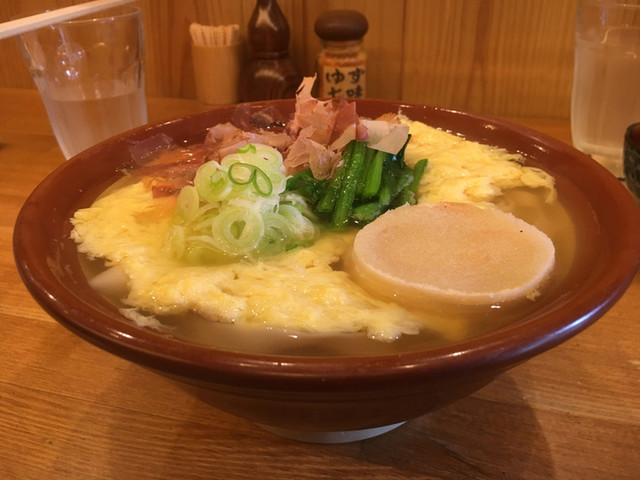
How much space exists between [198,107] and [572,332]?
209 cm

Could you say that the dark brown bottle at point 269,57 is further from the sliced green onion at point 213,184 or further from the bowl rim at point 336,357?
the bowl rim at point 336,357

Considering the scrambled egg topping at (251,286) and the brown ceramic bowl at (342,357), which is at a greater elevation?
the brown ceramic bowl at (342,357)

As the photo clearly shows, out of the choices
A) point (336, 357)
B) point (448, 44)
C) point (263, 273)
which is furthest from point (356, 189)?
point (448, 44)

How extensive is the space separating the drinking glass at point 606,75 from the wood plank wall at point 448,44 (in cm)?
29

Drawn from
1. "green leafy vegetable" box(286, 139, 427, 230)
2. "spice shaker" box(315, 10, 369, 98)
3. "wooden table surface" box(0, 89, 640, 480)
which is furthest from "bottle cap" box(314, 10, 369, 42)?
"wooden table surface" box(0, 89, 640, 480)

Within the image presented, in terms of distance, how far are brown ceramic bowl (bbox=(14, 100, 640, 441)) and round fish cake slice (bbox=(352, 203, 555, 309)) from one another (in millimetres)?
68

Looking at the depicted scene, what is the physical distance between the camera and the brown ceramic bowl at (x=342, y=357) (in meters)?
0.65

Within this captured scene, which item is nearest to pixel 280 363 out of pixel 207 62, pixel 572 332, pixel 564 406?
pixel 572 332

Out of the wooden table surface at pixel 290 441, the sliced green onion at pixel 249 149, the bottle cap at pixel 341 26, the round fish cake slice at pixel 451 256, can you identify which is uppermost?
the bottle cap at pixel 341 26

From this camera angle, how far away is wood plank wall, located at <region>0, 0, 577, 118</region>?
2.14 metres

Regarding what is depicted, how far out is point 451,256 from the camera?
0.98 metres

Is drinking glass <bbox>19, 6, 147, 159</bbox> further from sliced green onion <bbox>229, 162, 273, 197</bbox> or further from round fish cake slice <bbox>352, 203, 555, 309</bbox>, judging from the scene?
round fish cake slice <bbox>352, 203, 555, 309</bbox>

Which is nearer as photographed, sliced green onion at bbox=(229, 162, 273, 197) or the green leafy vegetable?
sliced green onion at bbox=(229, 162, 273, 197)

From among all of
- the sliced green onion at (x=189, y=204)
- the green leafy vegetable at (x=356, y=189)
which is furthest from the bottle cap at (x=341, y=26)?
the sliced green onion at (x=189, y=204)
